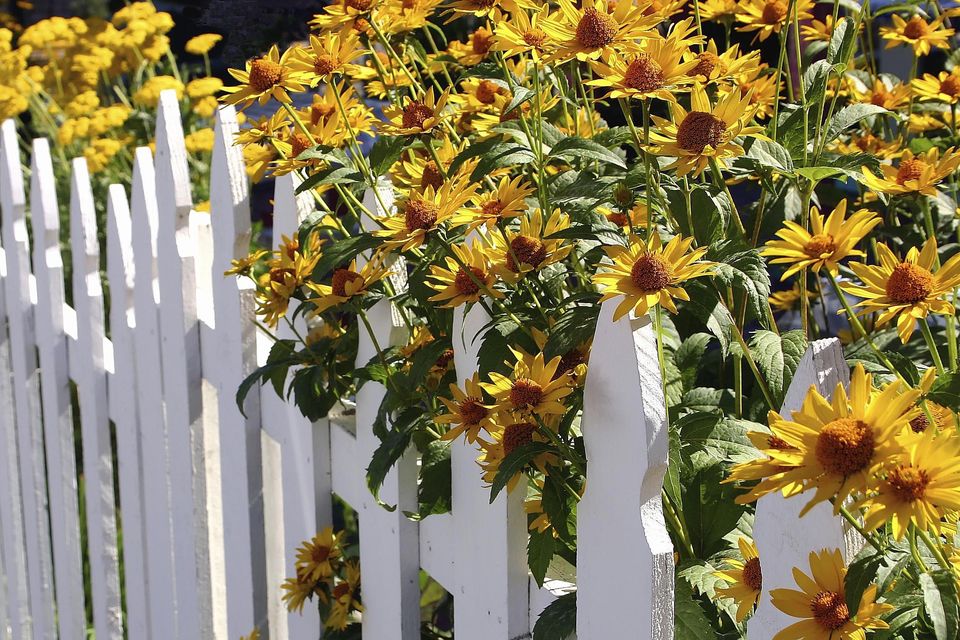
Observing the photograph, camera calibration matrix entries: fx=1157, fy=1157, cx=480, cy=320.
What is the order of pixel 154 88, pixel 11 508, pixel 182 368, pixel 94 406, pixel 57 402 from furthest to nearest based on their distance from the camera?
pixel 154 88 < pixel 11 508 < pixel 57 402 < pixel 94 406 < pixel 182 368

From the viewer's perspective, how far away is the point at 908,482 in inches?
27.2

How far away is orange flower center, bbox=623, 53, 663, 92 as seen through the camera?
3.05 ft

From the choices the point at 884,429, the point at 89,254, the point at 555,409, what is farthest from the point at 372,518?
the point at 89,254

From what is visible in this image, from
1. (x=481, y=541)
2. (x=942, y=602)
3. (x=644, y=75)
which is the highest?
(x=644, y=75)

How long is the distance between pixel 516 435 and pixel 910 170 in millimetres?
464

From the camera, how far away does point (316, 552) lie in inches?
58.4

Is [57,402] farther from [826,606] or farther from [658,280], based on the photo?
[826,606]

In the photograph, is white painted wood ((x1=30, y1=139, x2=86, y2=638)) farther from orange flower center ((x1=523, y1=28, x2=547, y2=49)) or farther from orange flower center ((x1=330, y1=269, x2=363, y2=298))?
orange flower center ((x1=523, y1=28, x2=547, y2=49))

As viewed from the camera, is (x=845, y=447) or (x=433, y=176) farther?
(x=433, y=176)

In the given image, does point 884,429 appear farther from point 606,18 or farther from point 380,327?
point 380,327

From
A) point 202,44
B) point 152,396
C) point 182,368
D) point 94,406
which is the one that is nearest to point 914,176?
point 182,368

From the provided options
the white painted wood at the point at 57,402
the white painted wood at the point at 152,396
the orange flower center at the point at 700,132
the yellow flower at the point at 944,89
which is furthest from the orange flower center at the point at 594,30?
the white painted wood at the point at 57,402

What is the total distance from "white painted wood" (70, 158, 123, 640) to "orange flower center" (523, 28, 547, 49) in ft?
4.41

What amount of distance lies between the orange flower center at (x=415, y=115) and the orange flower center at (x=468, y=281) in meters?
0.17
